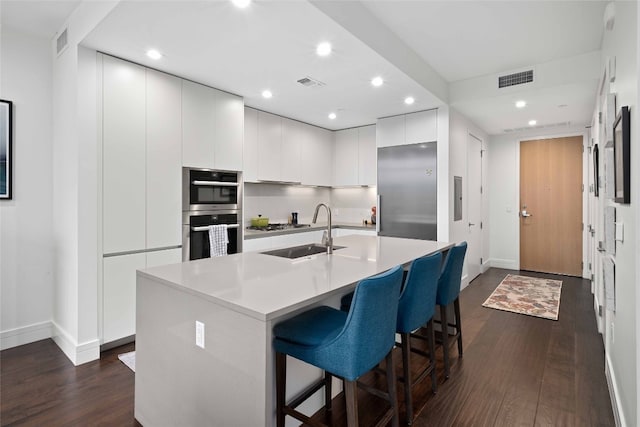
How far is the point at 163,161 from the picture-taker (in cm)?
314

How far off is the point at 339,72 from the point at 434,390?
8.98ft

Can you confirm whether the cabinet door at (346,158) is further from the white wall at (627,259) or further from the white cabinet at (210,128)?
the white wall at (627,259)

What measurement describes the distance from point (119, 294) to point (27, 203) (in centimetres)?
119

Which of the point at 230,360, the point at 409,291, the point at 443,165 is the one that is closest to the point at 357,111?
the point at 443,165

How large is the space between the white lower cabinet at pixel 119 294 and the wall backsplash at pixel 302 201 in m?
1.99

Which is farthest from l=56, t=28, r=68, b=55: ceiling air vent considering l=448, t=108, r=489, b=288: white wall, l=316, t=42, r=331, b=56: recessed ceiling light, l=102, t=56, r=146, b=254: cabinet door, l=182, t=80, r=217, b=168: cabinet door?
l=448, t=108, r=489, b=288: white wall

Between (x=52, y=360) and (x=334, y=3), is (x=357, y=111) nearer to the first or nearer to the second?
(x=334, y=3)

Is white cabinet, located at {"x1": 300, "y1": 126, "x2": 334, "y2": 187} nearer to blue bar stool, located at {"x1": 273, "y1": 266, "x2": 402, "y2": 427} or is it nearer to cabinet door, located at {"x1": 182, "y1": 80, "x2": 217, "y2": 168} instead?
cabinet door, located at {"x1": 182, "y1": 80, "x2": 217, "y2": 168}

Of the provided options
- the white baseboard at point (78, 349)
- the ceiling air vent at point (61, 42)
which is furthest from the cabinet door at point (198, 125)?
the white baseboard at point (78, 349)

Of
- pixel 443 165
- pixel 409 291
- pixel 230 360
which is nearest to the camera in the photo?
pixel 230 360

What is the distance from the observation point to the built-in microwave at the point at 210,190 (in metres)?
3.35

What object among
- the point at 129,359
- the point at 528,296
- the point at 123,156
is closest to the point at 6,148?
the point at 123,156

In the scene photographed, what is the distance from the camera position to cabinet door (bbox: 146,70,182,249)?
3.04 meters

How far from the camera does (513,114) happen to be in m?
4.67
